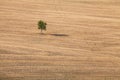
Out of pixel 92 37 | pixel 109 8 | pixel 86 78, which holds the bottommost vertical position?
pixel 86 78

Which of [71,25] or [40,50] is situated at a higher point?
[71,25]

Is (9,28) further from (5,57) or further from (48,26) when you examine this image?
(5,57)

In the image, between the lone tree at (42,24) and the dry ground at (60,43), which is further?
the lone tree at (42,24)

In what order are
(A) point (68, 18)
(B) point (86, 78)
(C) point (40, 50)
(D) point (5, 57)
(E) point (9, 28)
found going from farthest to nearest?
(A) point (68, 18) < (E) point (9, 28) < (C) point (40, 50) < (D) point (5, 57) < (B) point (86, 78)

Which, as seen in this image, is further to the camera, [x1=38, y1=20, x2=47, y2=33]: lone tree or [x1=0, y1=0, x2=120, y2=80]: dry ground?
[x1=38, y1=20, x2=47, y2=33]: lone tree

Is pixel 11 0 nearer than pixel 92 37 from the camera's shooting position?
No

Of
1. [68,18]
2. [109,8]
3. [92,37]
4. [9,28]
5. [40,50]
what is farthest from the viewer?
[109,8]

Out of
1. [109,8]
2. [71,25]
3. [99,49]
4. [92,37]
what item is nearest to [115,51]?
[99,49]

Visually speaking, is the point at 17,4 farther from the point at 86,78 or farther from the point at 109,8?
the point at 86,78
